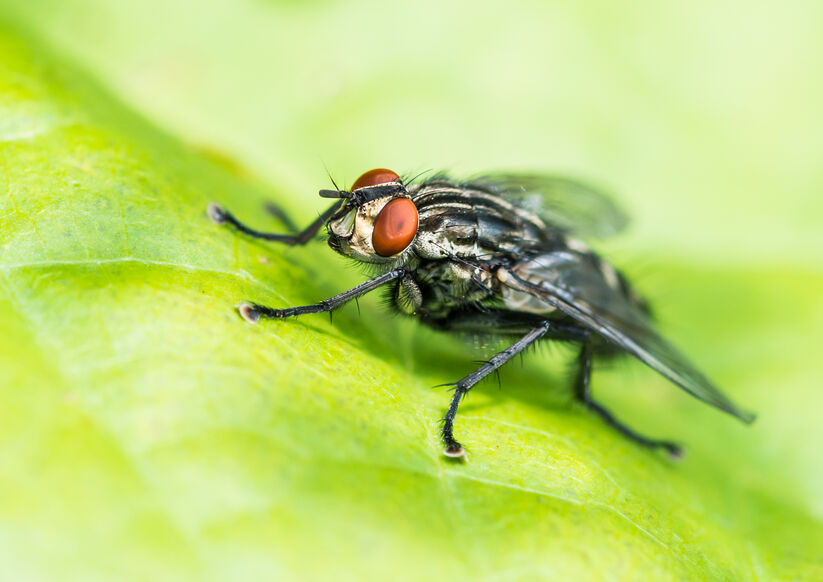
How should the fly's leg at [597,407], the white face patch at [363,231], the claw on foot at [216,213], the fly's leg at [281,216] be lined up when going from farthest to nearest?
1. the fly's leg at [281,216]
2. the fly's leg at [597,407]
3. the white face patch at [363,231]
4. the claw on foot at [216,213]

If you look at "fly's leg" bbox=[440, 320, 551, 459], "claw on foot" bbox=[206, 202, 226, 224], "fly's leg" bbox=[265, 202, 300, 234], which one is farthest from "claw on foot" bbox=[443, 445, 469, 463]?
"fly's leg" bbox=[265, 202, 300, 234]

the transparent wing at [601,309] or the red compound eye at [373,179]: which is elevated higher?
the red compound eye at [373,179]

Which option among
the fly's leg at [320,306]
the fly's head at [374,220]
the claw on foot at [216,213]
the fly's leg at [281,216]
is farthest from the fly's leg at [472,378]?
the fly's leg at [281,216]

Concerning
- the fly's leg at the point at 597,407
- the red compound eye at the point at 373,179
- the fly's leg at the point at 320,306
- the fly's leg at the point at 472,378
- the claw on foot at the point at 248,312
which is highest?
the red compound eye at the point at 373,179

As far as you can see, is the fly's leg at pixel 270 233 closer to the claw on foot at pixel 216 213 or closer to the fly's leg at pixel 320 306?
the claw on foot at pixel 216 213

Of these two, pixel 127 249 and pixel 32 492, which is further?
pixel 127 249

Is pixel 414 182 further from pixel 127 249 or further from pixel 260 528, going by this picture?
pixel 260 528

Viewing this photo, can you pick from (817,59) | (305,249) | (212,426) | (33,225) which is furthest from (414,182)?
(817,59)

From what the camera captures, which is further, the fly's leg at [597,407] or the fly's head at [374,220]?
the fly's leg at [597,407]
